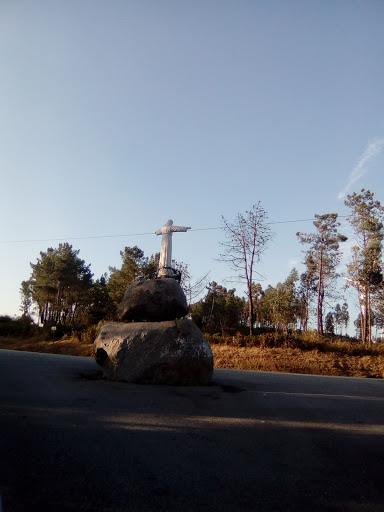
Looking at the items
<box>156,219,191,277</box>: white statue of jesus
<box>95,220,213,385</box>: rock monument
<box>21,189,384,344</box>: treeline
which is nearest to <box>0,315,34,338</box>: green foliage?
<box>21,189,384,344</box>: treeline

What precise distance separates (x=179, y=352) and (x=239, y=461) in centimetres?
298

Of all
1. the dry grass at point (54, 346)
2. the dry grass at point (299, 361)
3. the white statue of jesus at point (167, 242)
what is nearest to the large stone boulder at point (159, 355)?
the white statue of jesus at point (167, 242)

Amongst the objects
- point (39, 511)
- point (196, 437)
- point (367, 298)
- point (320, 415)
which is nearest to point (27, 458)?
point (39, 511)

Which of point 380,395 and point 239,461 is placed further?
point 380,395

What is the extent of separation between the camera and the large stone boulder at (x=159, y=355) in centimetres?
529

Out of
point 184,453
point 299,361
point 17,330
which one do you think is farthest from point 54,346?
point 184,453

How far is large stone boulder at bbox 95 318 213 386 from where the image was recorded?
5.29 metres

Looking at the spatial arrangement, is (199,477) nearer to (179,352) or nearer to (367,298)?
(179,352)

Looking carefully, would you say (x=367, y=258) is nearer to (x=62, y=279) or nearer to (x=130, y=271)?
(x=130, y=271)

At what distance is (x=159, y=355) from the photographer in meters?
5.36

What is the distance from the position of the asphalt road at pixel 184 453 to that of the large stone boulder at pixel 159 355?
88 centimetres

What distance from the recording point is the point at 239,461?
2.47m

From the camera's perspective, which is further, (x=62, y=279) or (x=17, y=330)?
(x=62, y=279)

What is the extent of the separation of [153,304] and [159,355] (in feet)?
4.20
